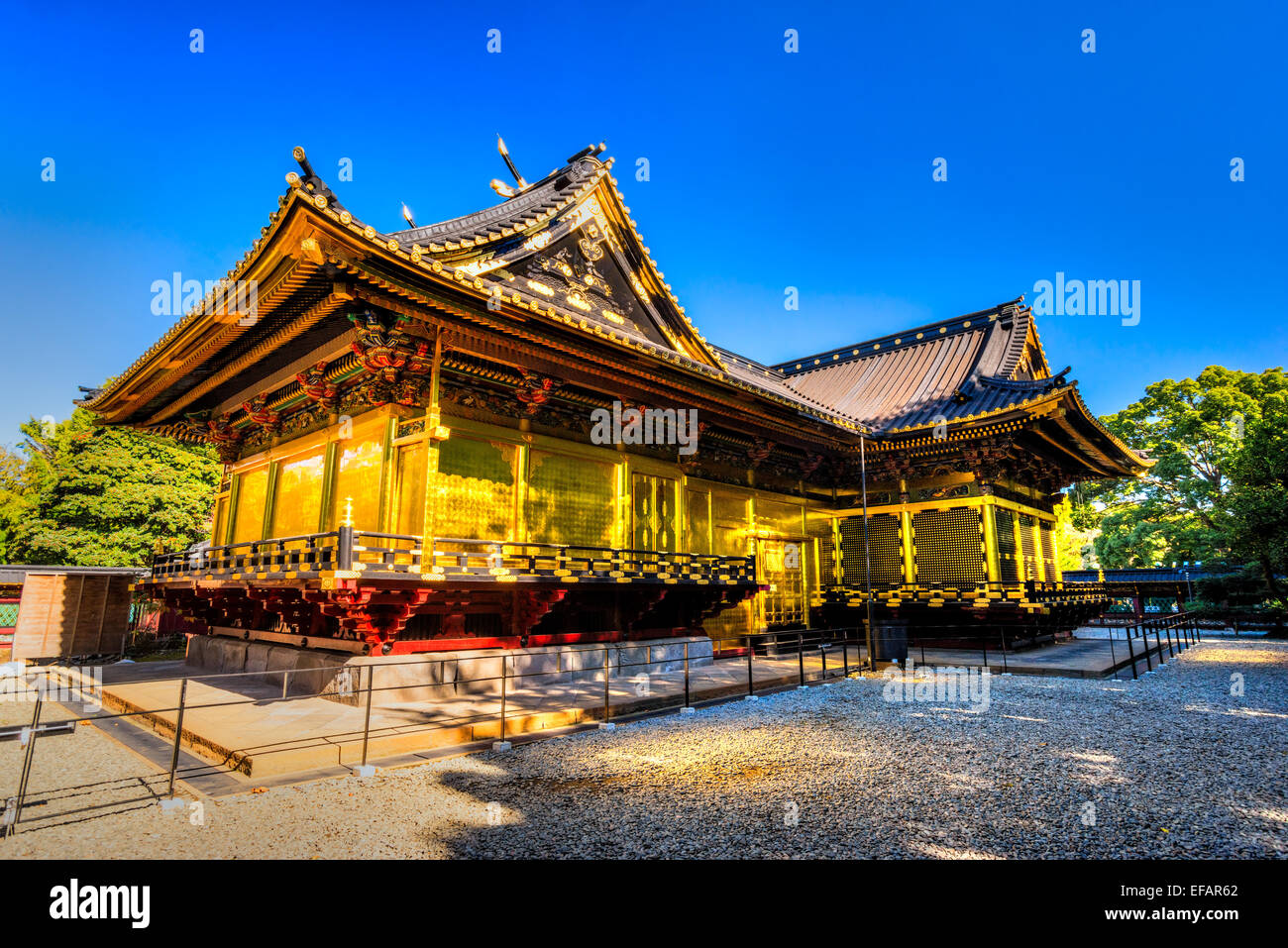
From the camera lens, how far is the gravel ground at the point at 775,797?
4.43 m

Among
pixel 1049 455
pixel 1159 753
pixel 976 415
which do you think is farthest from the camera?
pixel 1049 455

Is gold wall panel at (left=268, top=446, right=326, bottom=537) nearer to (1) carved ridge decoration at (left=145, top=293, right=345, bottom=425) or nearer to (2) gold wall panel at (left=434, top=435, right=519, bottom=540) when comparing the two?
(1) carved ridge decoration at (left=145, top=293, right=345, bottom=425)

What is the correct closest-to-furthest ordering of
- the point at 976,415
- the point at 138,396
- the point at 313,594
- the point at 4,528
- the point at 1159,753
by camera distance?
the point at 1159,753, the point at 313,594, the point at 138,396, the point at 976,415, the point at 4,528

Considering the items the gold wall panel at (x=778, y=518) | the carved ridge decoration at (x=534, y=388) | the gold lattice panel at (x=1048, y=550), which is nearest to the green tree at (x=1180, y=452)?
the gold lattice panel at (x=1048, y=550)

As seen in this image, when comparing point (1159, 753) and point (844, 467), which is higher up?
point (844, 467)

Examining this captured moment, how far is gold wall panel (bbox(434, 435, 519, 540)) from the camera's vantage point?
425 inches

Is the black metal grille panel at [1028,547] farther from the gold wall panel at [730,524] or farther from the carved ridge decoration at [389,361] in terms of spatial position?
the carved ridge decoration at [389,361]

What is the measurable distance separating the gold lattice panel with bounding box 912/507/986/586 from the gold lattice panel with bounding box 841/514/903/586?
2.02 ft

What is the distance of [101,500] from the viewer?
83.6 ft

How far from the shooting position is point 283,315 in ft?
33.9

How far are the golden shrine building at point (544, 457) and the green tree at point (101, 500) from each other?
38.4 feet
